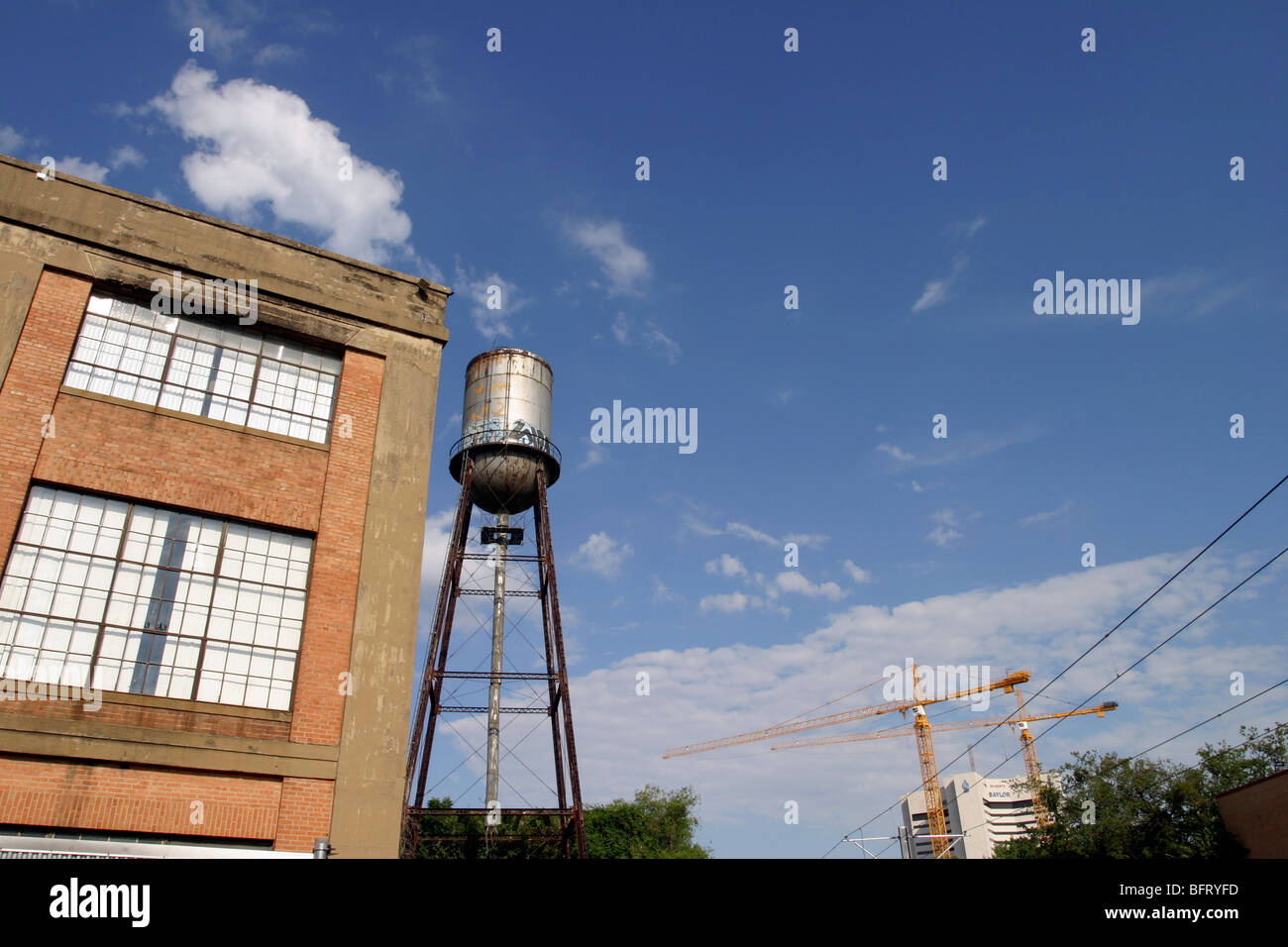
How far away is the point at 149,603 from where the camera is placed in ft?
38.0

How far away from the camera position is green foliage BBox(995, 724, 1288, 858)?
130ft

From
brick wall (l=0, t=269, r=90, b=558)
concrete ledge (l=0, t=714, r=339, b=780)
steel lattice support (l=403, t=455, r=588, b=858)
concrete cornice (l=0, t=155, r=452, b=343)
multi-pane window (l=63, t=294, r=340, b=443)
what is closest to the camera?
concrete ledge (l=0, t=714, r=339, b=780)

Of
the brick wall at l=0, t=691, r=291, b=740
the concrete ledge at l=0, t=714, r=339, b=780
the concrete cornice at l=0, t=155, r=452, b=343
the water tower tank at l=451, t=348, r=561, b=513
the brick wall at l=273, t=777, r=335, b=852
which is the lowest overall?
the brick wall at l=273, t=777, r=335, b=852

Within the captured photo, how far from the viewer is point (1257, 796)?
26406 millimetres

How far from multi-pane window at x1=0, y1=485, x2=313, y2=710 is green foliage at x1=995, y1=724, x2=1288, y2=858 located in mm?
39928

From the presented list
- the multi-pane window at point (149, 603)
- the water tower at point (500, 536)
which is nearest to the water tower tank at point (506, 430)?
the water tower at point (500, 536)

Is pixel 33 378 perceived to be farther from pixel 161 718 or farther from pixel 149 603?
pixel 161 718

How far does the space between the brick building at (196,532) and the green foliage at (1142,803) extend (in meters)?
38.8

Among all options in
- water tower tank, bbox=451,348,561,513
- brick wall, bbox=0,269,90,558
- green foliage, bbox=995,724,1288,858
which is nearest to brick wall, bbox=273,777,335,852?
brick wall, bbox=0,269,90,558

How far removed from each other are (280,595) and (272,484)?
65.8 inches

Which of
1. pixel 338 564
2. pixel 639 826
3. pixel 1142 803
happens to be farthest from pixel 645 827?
pixel 338 564

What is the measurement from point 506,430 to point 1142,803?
36343 millimetres

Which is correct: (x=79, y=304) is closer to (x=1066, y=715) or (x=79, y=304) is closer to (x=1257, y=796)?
(x=1257, y=796)

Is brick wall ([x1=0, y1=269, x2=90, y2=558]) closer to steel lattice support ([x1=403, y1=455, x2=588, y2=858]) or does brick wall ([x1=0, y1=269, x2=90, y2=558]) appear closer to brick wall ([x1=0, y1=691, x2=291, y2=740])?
brick wall ([x1=0, y1=691, x2=291, y2=740])
